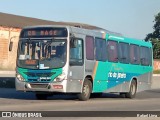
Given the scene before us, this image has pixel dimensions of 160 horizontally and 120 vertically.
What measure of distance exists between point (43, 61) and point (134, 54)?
704 cm

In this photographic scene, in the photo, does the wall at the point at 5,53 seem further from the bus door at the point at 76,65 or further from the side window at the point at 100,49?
the bus door at the point at 76,65

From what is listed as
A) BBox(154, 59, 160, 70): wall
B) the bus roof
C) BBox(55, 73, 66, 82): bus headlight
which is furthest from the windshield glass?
BBox(154, 59, 160, 70): wall

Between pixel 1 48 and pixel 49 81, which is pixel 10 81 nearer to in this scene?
pixel 49 81

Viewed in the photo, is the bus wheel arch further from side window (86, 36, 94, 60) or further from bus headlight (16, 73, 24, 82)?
bus headlight (16, 73, 24, 82)

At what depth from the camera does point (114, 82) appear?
1010 inches

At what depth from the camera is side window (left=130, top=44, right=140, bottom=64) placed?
27.3 m

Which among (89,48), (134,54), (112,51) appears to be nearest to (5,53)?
(134,54)

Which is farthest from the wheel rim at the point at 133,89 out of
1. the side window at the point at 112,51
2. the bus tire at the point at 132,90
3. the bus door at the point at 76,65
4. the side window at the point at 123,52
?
the bus door at the point at 76,65

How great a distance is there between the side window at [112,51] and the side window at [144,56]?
10.2 feet

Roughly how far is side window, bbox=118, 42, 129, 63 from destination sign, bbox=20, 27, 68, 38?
15.6ft

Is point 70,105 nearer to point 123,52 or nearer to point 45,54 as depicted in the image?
point 45,54

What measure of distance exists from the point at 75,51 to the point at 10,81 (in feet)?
38.3

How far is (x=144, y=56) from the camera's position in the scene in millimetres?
28812

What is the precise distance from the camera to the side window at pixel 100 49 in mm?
23927
